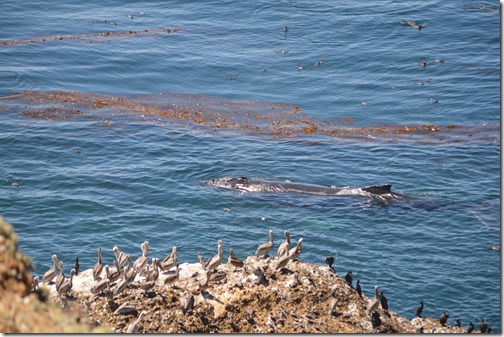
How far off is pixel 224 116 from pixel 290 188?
12633 mm

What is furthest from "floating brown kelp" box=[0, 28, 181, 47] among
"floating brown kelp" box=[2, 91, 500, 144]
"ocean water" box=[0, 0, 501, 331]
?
"floating brown kelp" box=[2, 91, 500, 144]

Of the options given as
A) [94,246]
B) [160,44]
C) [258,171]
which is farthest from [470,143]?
[160,44]

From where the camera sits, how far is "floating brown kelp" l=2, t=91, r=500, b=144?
41.4m

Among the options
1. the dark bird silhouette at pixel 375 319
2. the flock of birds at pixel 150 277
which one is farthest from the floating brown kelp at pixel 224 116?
the dark bird silhouette at pixel 375 319

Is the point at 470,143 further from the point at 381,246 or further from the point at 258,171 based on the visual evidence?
the point at 381,246

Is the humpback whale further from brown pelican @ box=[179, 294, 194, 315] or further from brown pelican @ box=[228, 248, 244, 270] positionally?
brown pelican @ box=[179, 294, 194, 315]

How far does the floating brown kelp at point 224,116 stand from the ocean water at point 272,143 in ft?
1.21

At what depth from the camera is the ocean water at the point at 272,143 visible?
27609 millimetres

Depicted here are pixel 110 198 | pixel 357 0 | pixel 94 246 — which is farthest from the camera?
pixel 357 0

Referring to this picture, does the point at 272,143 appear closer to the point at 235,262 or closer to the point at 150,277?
the point at 235,262

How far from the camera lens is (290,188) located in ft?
109

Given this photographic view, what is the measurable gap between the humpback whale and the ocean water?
48 cm

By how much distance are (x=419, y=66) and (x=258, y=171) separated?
66.2 ft

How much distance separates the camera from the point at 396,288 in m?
24.6
